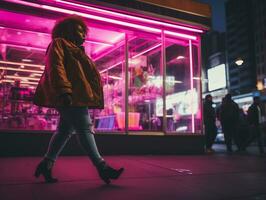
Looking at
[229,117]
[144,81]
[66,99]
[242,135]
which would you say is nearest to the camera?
[66,99]

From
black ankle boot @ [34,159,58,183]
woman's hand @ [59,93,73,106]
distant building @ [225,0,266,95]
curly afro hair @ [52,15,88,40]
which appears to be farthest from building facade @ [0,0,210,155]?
distant building @ [225,0,266,95]

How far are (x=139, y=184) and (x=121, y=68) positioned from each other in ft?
18.0

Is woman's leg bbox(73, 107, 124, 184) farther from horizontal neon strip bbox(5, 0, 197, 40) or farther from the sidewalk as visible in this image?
horizontal neon strip bbox(5, 0, 197, 40)

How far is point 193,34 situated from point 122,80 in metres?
2.37

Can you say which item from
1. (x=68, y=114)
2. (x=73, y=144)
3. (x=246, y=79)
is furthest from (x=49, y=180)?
(x=246, y=79)

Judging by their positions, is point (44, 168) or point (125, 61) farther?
point (125, 61)

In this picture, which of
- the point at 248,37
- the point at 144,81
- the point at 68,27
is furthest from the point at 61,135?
the point at 248,37

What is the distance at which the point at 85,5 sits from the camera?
7566 millimetres

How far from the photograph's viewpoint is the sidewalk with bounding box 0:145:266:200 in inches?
141

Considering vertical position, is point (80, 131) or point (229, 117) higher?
point (229, 117)

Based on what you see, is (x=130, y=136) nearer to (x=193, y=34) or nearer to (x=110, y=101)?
(x=110, y=101)

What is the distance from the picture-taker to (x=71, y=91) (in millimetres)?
3701

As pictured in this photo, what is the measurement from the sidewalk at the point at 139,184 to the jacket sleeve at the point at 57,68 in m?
1.08

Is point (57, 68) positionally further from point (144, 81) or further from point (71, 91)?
point (144, 81)
